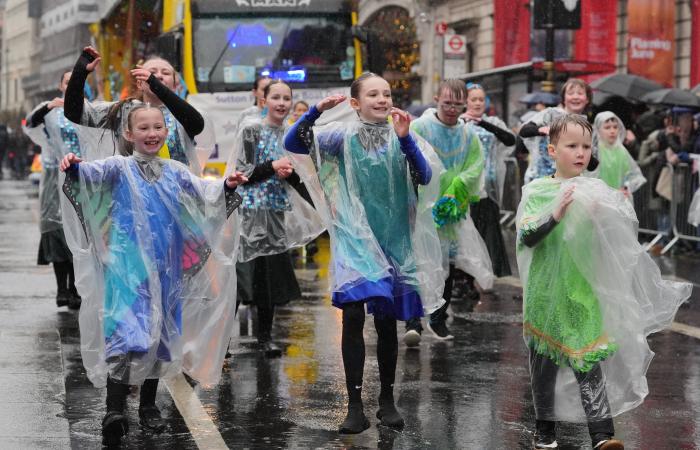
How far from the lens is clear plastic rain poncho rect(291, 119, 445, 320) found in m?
6.46

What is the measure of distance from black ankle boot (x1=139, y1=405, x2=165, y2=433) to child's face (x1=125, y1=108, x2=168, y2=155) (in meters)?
1.20

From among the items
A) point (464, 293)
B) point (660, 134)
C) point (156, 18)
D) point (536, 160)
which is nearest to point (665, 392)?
point (536, 160)

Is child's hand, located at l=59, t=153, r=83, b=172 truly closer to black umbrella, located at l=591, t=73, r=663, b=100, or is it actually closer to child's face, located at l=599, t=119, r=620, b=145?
child's face, located at l=599, t=119, r=620, b=145

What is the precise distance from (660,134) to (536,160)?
6.50 metres

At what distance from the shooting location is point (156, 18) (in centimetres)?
1916

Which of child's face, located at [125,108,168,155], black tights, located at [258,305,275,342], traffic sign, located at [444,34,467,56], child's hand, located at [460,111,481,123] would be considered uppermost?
traffic sign, located at [444,34,467,56]

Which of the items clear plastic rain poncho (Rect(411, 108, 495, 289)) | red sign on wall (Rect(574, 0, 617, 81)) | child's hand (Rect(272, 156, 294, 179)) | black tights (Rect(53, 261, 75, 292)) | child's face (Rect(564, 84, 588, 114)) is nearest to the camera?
child's hand (Rect(272, 156, 294, 179))

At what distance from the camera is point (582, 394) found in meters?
5.77

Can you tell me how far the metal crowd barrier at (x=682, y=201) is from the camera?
15406 millimetres

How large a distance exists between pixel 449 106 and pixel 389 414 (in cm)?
313

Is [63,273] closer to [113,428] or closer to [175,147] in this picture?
[175,147]

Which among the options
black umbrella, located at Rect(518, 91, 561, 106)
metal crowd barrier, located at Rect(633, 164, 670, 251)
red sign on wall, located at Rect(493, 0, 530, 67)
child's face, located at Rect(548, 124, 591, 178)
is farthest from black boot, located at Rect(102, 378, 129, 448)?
red sign on wall, located at Rect(493, 0, 530, 67)

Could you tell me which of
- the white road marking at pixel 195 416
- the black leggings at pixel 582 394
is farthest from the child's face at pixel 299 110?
the black leggings at pixel 582 394

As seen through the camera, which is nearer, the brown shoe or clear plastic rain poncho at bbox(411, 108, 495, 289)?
the brown shoe
